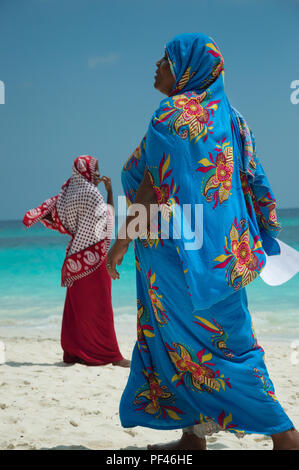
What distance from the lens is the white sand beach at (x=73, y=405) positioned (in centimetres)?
248

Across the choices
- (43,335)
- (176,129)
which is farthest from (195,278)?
(43,335)

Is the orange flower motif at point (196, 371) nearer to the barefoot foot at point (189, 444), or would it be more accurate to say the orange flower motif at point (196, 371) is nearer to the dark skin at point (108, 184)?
the barefoot foot at point (189, 444)

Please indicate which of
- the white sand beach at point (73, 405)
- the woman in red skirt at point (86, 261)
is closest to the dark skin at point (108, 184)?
the woman in red skirt at point (86, 261)

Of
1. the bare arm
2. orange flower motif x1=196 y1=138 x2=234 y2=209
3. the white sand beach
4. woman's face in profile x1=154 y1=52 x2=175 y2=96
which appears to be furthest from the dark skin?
orange flower motif x1=196 y1=138 x2=234 y2=209

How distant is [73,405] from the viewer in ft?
10.4

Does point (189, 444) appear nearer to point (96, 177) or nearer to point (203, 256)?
point (203, 256)

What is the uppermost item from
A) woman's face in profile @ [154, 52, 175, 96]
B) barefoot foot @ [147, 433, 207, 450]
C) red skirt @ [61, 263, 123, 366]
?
woman's face in profile @ [154, 52, 175, 96]

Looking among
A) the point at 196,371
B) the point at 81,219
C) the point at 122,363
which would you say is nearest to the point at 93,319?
the point at 122,363

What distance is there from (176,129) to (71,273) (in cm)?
265

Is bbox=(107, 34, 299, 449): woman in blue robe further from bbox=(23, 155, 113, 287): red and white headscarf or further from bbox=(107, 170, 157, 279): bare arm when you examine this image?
bbox=(23, 155, 113, 287): red and white headscarf

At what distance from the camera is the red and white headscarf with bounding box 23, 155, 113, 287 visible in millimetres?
4332

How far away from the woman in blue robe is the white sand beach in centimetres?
45

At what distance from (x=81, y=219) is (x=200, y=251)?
2572 millimetres

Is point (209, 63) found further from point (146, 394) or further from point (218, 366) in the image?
point (146, 394)
